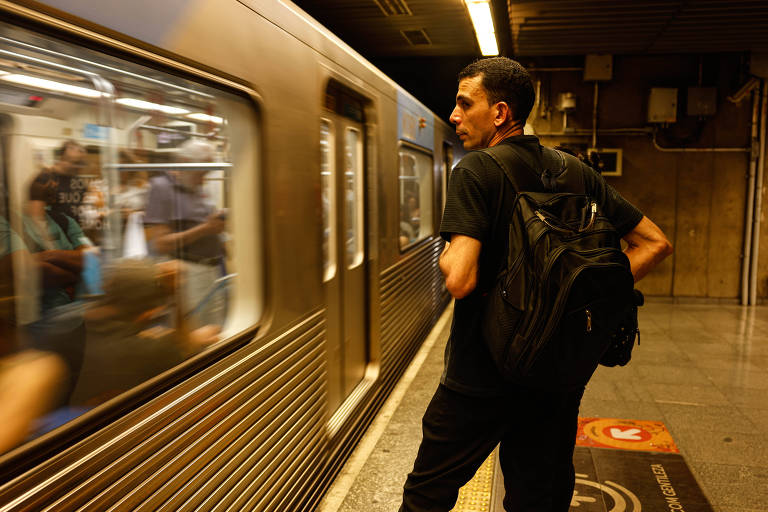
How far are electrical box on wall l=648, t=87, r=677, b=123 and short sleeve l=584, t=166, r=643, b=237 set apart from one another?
6549mm

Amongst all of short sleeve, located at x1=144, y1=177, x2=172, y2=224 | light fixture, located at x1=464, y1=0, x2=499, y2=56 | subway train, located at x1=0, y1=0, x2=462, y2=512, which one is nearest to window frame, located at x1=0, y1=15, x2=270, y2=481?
subway train, located at x1=0, y1=0, x2=462, y2=512

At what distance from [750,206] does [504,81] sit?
7.44 metres

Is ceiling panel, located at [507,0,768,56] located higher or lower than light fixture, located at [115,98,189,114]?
higher

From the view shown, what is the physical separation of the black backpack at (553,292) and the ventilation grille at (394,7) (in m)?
5.17

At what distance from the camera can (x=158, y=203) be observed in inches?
61.0

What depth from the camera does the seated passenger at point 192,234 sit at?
157 cm

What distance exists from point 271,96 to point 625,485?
238 centimetres

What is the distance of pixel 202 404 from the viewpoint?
1661 millimetres

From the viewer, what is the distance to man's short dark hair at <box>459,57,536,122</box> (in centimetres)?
160

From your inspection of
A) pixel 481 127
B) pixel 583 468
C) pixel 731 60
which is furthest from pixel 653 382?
pixel 731 60

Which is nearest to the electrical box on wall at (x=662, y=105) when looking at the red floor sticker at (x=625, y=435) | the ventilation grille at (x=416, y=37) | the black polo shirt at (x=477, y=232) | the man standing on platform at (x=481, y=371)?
the ventilation grille at (x=416, y=37)

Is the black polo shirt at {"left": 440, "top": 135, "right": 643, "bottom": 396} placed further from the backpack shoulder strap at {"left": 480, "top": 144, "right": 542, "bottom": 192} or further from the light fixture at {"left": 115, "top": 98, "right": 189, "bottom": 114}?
the light fixture at {"left": 115, "top": 98, "right": 189, "bottom": 114}

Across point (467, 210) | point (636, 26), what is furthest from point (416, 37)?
point (467, 210)

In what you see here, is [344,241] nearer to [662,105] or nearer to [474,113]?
[474,113]
